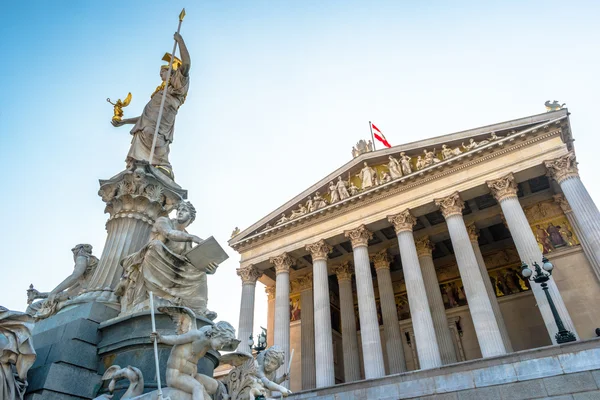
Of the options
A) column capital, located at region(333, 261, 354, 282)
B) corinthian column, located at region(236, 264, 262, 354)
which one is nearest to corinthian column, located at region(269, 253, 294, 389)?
corinthian column, located at region(236, 264, 262, 354)

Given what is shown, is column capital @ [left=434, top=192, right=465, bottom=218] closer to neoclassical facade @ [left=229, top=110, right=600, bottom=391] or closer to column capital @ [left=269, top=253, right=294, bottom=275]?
neoclassical facade @ [left=229, top=110, right=600, bottom=391]

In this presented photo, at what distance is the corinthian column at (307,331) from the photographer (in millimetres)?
24406

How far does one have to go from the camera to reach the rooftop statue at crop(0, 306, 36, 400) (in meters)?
3.73

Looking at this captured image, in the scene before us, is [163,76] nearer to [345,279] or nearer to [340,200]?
[340,200]

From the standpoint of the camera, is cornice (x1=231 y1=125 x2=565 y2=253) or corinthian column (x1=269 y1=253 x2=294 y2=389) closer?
cornice (x1=231 y1=125 x2=565 y2=253)

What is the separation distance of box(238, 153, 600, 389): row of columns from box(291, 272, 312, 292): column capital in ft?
5.29

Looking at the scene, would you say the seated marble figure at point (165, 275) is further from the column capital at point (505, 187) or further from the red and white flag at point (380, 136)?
the red and white flag at point (380, 136)

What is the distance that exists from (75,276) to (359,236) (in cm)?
1829

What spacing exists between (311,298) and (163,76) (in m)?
21.8

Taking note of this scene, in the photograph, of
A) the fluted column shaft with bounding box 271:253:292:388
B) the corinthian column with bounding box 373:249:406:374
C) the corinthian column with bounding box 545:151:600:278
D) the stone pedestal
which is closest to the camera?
the stone pedestal

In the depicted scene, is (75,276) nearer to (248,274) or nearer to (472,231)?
(248,274)

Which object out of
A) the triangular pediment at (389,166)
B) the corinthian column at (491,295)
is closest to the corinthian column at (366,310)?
the triangular pediment at (389,166)

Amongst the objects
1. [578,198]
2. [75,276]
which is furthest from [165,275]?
[578,198]

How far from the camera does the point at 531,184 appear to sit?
22922 millimetres
